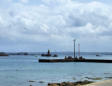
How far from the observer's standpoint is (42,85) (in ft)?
116

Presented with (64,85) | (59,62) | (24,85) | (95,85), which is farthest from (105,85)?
Answer: (59,62)

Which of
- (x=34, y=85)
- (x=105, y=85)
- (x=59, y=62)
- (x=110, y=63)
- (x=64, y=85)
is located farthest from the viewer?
(x=59, y=62)

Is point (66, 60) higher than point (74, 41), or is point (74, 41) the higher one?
point (74, 41)

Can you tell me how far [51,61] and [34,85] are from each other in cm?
6897

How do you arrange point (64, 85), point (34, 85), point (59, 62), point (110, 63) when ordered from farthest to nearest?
1. point (59, 62)
2. point (110, 63)
3. point (34, 85)
4. point (64, 85)

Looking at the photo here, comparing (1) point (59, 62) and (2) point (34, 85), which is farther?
(1) point (59, 62)

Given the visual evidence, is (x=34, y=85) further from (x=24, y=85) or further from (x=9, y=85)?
(x=9, y=85)

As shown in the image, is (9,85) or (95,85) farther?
(9,85)

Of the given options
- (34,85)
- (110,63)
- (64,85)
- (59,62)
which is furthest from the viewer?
(59,62)

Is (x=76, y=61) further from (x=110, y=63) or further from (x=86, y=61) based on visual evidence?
(x=110, y=63)

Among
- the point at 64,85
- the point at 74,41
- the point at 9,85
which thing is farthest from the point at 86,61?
the point at 64,85

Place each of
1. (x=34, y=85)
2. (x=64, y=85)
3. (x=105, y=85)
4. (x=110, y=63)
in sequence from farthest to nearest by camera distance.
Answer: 1. (x=110, y=63)
2. (x=34, y=85)
3. (x=64, y=85)
4. (x=105, y=85)

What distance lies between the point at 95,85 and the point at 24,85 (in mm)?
14000

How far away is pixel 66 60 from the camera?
347 ft
